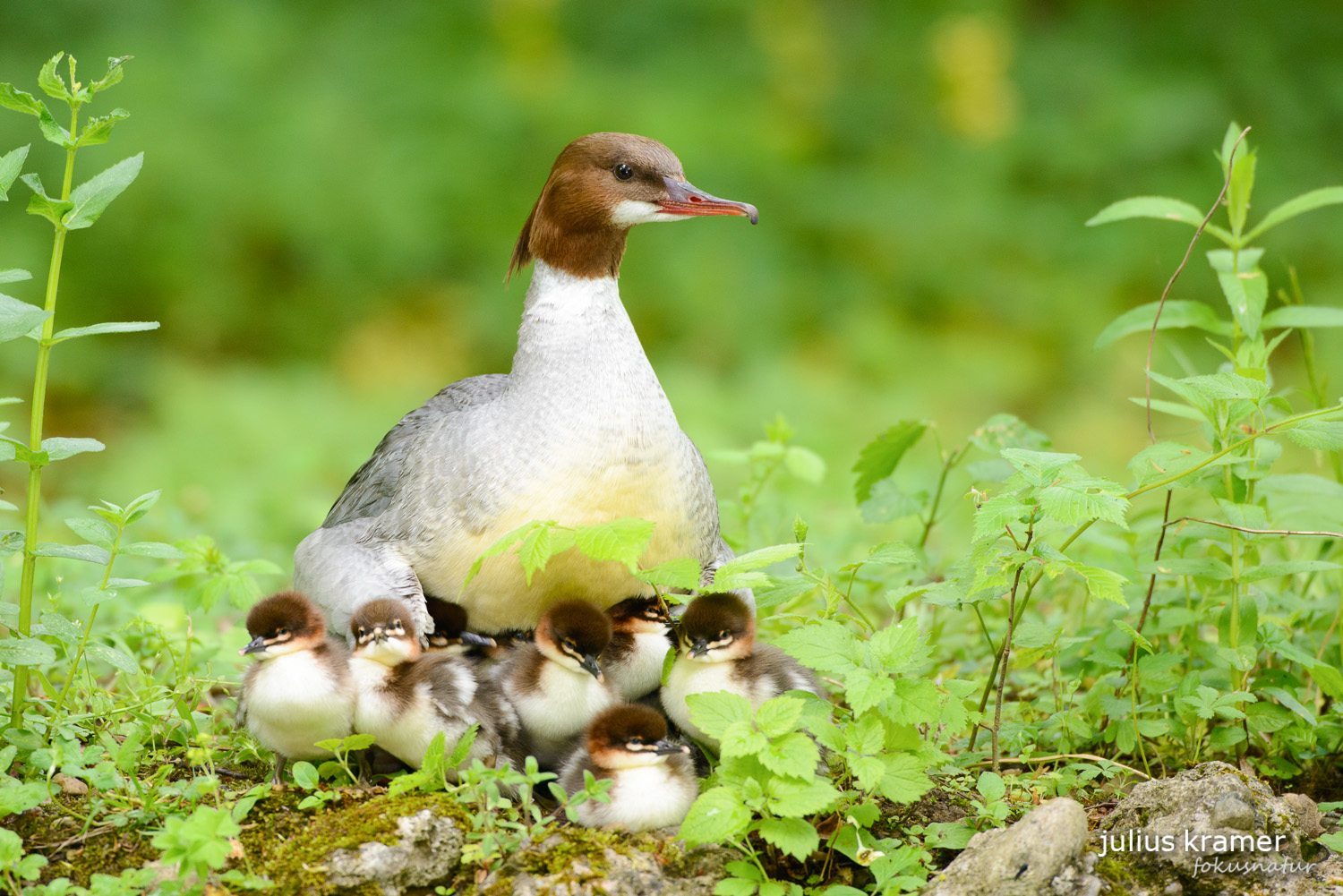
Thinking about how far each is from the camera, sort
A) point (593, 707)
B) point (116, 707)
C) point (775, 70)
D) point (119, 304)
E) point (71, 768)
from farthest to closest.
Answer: point (775, 70) < point (119, 304) < point (116, 707) < point (593, 707) < point (71, 768)

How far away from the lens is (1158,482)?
319 cm

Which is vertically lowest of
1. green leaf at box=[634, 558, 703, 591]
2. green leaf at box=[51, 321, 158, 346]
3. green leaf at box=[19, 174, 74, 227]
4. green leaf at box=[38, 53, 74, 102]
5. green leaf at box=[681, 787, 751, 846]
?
green leaf at box=[681, 787, 751, 846]

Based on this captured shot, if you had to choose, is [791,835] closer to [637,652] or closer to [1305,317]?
[637,652]

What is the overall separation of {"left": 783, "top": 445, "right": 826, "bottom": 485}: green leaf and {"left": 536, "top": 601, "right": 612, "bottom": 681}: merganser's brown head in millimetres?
1606

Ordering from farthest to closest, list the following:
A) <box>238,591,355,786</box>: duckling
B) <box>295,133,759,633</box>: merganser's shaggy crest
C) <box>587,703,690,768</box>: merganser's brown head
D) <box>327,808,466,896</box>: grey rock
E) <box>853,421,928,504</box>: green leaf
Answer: <box>853,421,928,504</box>: green leaf
<box>295,133,759,633</box>: merganser's shaggy crest
<box>238,591,355,786</box>: duckling
<box>587,703,690,768</box>: merganser's brown head
<box>327,808,466,896</box>: grey rock

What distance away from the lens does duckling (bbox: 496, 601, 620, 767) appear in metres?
3.36

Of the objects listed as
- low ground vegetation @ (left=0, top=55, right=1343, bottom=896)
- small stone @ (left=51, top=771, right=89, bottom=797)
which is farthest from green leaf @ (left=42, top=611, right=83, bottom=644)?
small stone @ (left=51, top=771, right=89, bottom=797)

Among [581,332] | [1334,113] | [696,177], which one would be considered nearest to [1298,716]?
[581,332]

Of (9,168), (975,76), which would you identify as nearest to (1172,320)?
(9,168)

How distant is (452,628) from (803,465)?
5.49 ft

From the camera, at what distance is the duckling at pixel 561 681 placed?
3.36 metres

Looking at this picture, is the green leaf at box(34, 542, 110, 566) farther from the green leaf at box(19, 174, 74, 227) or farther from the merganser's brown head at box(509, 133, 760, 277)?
the merganser's brown head at box(509, 133, 760, 277)

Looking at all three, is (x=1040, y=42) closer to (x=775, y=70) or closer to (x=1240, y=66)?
(x=1240, y=66)

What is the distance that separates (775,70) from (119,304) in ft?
17.2
